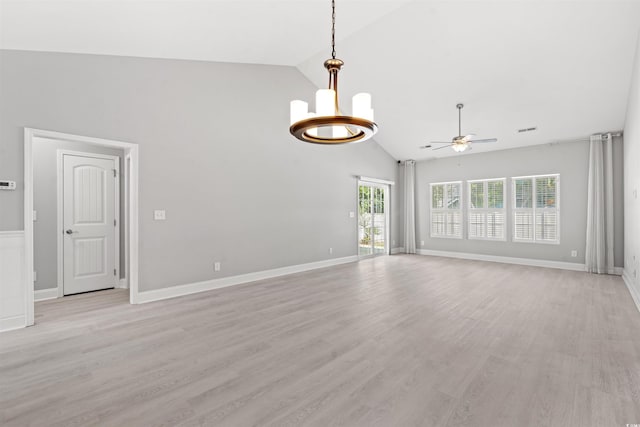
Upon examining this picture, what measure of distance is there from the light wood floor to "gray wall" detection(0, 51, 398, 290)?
974 mm

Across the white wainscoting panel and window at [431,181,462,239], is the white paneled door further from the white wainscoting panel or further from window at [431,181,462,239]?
window at [431,181,462,239]

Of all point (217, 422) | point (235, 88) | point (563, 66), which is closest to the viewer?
point (217, 422)

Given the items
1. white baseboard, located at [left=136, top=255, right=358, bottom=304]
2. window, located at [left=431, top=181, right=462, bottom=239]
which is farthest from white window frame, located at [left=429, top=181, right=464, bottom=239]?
white baseboard, located at [left=136, top=255, right=358, bottom=304]

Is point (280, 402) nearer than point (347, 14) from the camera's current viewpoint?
Yes

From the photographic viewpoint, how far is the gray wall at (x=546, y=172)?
623 cm

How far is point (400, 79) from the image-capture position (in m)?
5.61

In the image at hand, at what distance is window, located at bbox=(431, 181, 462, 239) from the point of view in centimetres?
817

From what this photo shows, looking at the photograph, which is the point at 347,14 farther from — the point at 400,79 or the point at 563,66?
the point at 563,66

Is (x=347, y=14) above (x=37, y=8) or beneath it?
above

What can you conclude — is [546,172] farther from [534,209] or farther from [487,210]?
[487,210]

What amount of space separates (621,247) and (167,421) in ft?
26.2

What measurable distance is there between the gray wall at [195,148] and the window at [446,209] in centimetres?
369

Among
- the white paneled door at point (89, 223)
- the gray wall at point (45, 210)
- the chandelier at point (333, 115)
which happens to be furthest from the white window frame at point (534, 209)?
the gray wall at point (45, 210)

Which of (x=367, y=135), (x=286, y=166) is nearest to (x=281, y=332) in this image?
(x=367, y=135)
